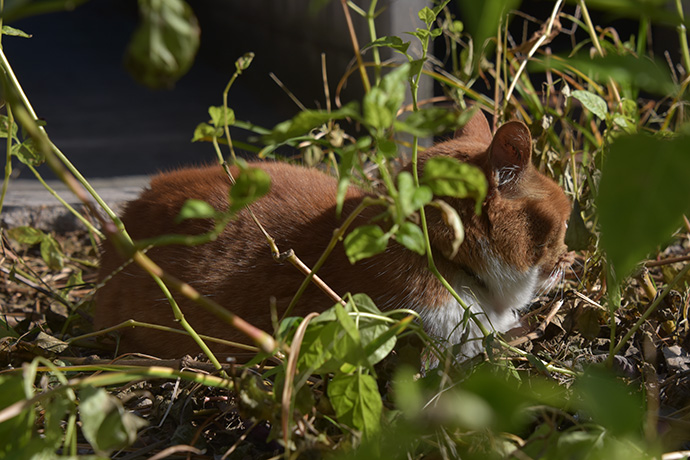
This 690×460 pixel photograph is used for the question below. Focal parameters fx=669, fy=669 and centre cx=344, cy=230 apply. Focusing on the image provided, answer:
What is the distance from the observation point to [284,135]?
0.70 metres

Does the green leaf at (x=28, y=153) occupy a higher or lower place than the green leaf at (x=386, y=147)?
lower

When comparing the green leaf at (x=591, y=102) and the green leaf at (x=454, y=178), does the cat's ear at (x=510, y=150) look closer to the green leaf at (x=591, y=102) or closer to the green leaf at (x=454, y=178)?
the green leaf at (x=591, y=102)

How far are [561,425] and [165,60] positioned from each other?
97 centimetres

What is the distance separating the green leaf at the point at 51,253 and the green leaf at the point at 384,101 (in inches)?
60.9

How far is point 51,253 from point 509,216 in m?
1.35

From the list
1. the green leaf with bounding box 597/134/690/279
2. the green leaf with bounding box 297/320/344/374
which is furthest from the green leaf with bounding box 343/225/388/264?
the green leaf with bounding box 597/134/690/279

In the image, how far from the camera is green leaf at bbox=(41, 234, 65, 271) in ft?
6.40

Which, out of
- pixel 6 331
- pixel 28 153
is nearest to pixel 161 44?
pixel 28 153

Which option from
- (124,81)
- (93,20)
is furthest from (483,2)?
(93,20)

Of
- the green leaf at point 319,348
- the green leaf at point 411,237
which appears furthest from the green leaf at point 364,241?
the green leaf at point 319,348

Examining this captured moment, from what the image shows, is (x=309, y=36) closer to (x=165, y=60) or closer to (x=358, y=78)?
(x=358, y=78)

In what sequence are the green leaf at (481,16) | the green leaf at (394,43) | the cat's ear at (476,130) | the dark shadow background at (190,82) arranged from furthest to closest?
the dark shadow background at (190,82), the cat's ear at (476,130), the green leaf at (394,43), the green leaf at (481,16)

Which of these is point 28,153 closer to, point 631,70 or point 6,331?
point 6,331

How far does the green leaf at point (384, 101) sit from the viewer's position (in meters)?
0.67
